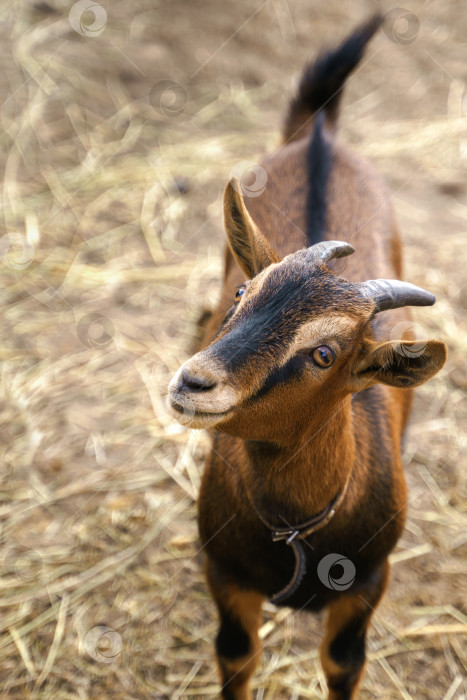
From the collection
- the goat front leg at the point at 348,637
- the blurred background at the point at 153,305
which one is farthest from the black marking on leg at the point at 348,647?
the blurred background at the point at 153,305

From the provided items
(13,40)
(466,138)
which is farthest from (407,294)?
(13,40)

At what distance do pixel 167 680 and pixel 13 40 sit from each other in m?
6.35

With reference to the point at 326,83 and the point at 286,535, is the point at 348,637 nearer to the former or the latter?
the point at 286,535

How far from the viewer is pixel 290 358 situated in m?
2.29

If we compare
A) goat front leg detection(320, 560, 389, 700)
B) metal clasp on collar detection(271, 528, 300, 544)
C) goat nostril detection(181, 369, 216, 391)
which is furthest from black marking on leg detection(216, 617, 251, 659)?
goat nostril detection(181, 369, 216, 391)

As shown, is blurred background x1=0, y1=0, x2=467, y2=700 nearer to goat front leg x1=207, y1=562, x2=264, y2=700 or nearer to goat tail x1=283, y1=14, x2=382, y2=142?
goat front leg x1=207, y1=562, x2=264, y2=700

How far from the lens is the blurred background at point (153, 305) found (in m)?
3.65

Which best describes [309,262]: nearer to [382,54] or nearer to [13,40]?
[13,40]

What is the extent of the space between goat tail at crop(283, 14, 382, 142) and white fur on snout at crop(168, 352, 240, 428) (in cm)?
276

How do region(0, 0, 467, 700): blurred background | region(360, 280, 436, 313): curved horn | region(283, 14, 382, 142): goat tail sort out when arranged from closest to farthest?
region(360, 280, 436, 313): curved horn → region(0, 0, 467, 700): blurred background → region(283, 14, 382, 142): goat tail

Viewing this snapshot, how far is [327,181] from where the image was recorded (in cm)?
375

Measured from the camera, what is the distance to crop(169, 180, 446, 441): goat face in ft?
6.91

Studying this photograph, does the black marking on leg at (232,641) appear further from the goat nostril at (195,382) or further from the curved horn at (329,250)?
the curved horn at (329,250)

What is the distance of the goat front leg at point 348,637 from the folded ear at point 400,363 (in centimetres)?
99
